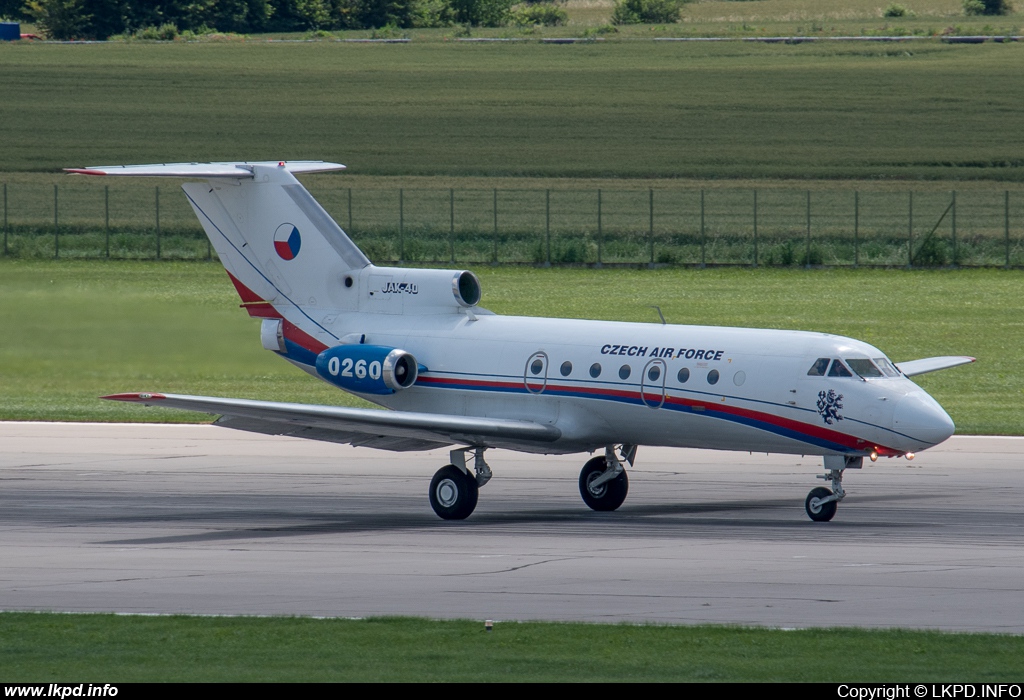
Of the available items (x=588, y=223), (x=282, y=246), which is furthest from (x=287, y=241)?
(x=588, y=223)

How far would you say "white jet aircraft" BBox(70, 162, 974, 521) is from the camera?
2453cm

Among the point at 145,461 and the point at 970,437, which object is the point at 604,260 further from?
the point at 145,461

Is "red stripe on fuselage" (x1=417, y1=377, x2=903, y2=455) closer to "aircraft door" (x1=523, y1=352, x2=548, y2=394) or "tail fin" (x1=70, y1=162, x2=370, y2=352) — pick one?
"aircraft door" (x1=523, y1=352, x2=548, y2=394)

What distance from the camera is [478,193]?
9069 centimetres

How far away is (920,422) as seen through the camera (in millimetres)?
23844

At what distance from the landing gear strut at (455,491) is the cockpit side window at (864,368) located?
5.97 m

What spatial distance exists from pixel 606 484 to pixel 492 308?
32.5 metres

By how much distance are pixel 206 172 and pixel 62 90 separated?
84371 millimetres

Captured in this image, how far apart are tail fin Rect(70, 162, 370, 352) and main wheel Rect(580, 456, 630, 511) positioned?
5447 mm

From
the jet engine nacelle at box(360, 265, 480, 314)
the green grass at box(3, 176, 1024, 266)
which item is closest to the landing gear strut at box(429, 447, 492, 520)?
the jet engine nacelle at box(360, 265, 480, 314)

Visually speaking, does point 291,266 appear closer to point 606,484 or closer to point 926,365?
point 606,484

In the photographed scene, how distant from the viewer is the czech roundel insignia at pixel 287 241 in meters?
29.7

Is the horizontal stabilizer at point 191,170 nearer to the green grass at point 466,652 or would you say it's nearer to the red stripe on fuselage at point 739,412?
the red stripe on fuselage at point 739,412

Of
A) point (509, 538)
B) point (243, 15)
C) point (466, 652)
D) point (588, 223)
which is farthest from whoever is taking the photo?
point (243, 15)
